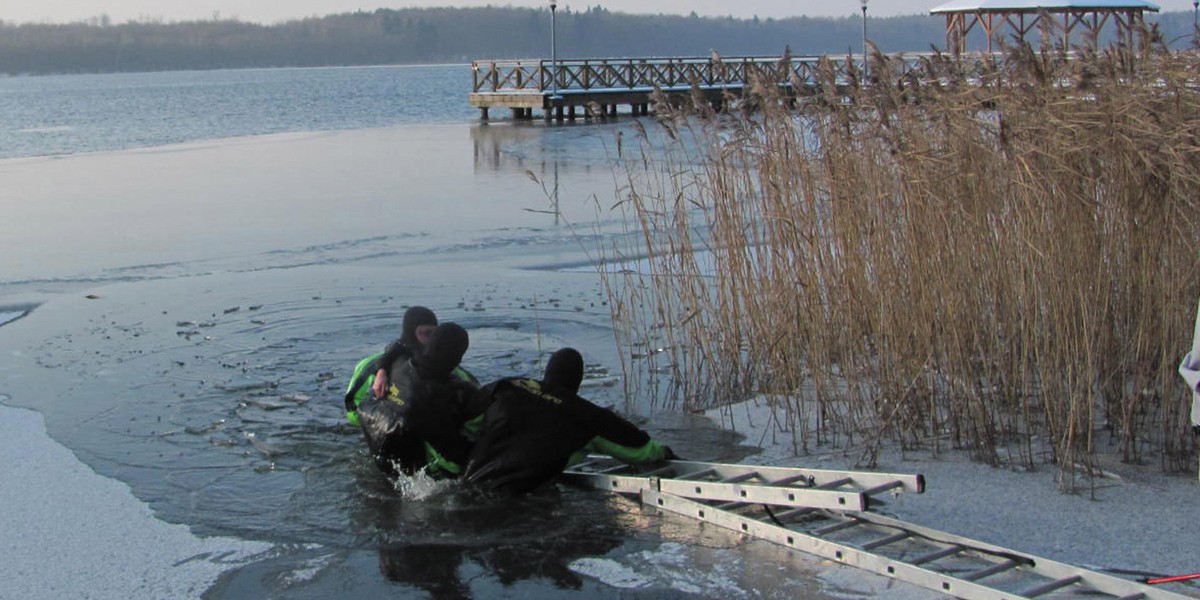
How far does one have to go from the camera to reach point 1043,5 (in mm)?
32719

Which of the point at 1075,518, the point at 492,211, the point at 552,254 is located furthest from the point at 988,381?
the point at 492,211

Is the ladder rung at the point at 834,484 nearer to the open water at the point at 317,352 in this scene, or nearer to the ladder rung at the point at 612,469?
the open water at the point at 317,352

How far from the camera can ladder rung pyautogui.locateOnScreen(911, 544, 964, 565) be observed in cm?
455

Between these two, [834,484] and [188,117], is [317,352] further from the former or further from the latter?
[188,117]

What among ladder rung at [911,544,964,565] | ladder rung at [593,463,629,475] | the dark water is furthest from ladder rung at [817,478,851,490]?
the dark water

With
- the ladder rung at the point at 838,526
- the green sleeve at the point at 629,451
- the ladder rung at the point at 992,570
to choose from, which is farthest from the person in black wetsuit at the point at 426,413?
the ladder rung at the point at 992,570

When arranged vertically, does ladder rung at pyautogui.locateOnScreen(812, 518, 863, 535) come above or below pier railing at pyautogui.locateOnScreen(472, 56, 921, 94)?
below

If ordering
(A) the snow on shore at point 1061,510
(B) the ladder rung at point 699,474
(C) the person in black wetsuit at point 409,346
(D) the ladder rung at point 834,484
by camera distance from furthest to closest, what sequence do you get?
(C) the person in black wetsuit at point 409,346, (B) the ladder rung at point 699,474, (D) the ladder rung at point 834,484, (A) the snow on shore at point 1061,510

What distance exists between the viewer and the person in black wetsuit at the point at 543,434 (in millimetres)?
5605

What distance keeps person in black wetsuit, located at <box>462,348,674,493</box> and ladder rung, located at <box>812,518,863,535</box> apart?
37.6 inches

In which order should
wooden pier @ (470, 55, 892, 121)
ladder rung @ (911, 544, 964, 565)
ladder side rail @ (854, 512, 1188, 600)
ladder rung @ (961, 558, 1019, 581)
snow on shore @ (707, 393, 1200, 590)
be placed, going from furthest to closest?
wooden pier @ (470, 55, 892, 121) → snow on shore @ (707, 393, 1200, 590) → ladder rung @ (911, 544, 964, 565) → ladder rung @ (961, 558, 1019, 581) → ladder side rail @ (854, 512, 1188, 600)

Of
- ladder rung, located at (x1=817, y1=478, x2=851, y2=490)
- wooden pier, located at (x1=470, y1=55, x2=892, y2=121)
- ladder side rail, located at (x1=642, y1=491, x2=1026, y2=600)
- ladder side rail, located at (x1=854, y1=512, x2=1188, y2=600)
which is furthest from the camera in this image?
wooden pier, located at (x1=470, y1=55, x2=892, y2=121)

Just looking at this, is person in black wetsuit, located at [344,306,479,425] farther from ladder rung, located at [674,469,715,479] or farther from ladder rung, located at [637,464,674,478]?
ladder rung, located at [674,469,715,479]

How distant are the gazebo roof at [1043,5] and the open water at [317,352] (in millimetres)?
16894
